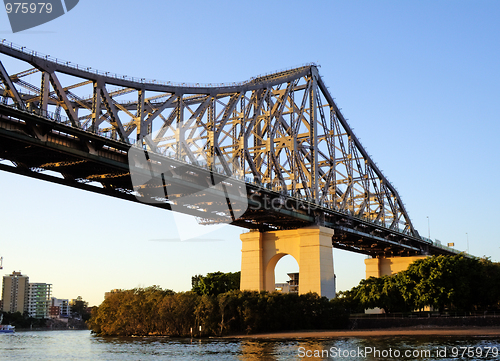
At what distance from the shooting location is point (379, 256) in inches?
4326

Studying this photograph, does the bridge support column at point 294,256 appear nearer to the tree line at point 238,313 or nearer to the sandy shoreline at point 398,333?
the tree line at point 238,313

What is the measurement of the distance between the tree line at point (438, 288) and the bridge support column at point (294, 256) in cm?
780

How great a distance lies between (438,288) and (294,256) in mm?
17001

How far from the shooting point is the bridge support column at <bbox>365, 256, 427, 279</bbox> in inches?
4247

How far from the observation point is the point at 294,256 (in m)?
71.1

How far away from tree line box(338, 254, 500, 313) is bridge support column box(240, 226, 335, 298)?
7799 mm

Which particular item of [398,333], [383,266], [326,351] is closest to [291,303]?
[398,333]

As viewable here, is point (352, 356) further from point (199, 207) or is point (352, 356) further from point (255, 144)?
point (255, 144)

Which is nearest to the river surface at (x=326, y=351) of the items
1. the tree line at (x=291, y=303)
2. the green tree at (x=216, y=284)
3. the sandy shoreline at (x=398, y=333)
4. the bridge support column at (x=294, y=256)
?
the sandy shoreline at (x=398, y=333)

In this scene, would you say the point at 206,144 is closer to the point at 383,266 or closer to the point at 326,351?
the point at 326,351

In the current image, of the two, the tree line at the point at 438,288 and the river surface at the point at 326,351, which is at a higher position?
the tree line at the point at 438,288

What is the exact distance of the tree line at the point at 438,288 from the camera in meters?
67.6

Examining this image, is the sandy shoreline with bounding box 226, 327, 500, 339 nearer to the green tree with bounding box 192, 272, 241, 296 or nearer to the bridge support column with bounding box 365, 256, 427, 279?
the green tree with bounding box 192, 272, 241, 296

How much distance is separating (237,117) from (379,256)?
53.2 meters
